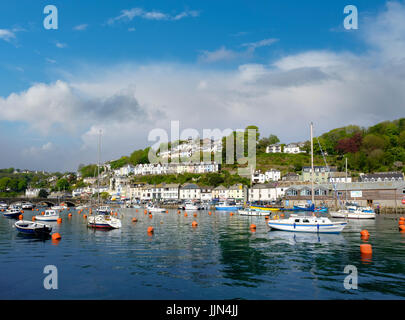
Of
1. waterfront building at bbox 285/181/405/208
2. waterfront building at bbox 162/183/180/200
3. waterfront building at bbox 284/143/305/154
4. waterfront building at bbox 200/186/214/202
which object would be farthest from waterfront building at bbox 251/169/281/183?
waterfront building at bbox 284/143/305/154

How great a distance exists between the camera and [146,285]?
19.2m

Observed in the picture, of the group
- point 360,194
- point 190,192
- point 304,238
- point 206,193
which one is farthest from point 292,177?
point 304,238

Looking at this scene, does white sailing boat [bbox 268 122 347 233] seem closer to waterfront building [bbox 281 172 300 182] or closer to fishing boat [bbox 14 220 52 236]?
fishing boat [bbox 14 220 52 236]

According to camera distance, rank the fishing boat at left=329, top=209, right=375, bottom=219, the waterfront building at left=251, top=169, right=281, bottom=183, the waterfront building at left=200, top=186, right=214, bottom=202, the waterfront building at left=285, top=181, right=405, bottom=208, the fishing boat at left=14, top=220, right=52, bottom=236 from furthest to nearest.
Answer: the waterfront building at left=251, top=169, right=281, bottom=183 < the waterfront building at left=200, top=186, right=214, bottom=202 < the waterfront building at left=285, top=181, right=405, bottom=208 < the fishing boat at left=329, top=209, right=375, bottom=219 < the fishing boat at left=14, top=220, right=52, bottom=236

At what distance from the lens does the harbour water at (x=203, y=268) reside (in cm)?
1791

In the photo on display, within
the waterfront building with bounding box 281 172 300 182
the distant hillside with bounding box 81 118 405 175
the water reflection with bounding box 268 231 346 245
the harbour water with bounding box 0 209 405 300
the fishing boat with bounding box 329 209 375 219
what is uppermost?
the distant hillside with bounding box 81 118 405 175

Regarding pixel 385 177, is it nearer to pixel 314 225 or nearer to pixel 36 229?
pixel 314 225

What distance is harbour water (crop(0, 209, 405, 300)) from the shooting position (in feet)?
58.7

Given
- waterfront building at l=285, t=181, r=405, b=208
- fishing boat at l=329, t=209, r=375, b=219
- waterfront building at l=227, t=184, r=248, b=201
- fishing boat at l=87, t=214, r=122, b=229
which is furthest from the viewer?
waterfront building at l=227, t=184, r=248, b=201

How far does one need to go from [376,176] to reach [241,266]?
370 ft

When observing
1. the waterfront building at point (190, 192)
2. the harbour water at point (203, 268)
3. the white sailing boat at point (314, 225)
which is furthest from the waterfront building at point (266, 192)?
the harbour water at point (203, 268)

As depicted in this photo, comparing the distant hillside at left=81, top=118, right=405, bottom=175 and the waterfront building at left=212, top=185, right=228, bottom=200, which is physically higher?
the distant hillside at left=81, top=118, right=405, bottom=175

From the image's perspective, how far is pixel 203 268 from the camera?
922 inches

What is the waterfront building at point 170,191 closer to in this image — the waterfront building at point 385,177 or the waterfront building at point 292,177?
the waterfront building at point 292,177
